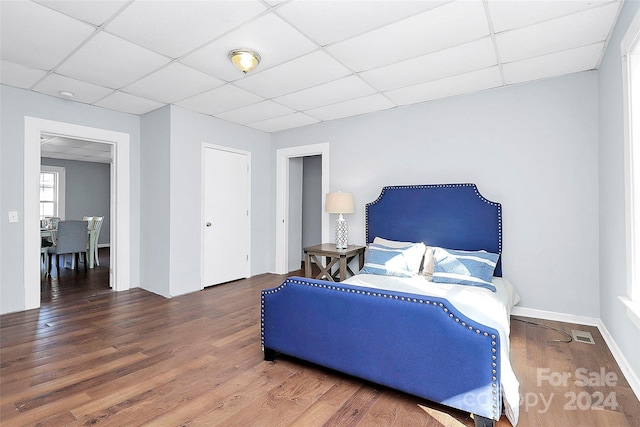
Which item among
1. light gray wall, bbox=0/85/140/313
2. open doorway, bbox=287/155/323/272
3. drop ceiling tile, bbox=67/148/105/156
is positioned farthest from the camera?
drop ceiling tile, bbox=67/148/105/156

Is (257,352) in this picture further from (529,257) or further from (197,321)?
(529,257)

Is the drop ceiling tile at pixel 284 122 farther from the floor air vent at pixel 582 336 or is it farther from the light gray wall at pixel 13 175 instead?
the floor air vent at pixel 582 336

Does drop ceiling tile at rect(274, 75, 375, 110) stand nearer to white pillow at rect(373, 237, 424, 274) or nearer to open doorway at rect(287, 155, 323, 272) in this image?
white pillow at rect(373, 237, 424, 274)

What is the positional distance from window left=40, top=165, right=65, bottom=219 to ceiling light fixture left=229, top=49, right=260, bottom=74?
7885mm

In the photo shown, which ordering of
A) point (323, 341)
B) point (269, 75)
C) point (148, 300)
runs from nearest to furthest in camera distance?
point (323, 341) < point (269, 75) < point (148, 300)

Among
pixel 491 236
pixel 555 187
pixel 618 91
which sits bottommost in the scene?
pixel 491 236

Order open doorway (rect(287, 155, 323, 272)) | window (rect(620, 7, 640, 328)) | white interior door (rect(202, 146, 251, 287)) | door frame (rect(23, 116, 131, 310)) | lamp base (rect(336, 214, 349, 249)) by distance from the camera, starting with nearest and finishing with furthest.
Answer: window (rect(620, 7, 640, 328)) → door frame (rect(23, 116, 131, 310)) → lamp base (rect(336, 214, 349, 249)) → white interior door (rect(202, 146, 251, 287)) → open doorway (rect(287, 155, 323, 272))

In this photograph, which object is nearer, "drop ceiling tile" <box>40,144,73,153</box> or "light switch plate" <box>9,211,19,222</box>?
"light switch plate" <box>9,211,19,222</box>

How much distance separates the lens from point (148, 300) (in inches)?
158

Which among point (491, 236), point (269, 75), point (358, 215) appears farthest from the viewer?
point (358, 215)

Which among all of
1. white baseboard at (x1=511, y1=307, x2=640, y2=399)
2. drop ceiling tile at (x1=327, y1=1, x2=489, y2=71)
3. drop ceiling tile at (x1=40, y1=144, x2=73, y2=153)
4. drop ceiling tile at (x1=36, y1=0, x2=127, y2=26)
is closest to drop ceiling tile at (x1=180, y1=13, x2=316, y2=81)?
drop ceiling tile at (x1=327, y1=1, x2=489, y2=71)

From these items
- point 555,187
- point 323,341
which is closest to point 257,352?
point 323,341

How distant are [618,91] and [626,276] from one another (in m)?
1.33

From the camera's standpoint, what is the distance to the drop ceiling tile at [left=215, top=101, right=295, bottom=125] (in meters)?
4.15
